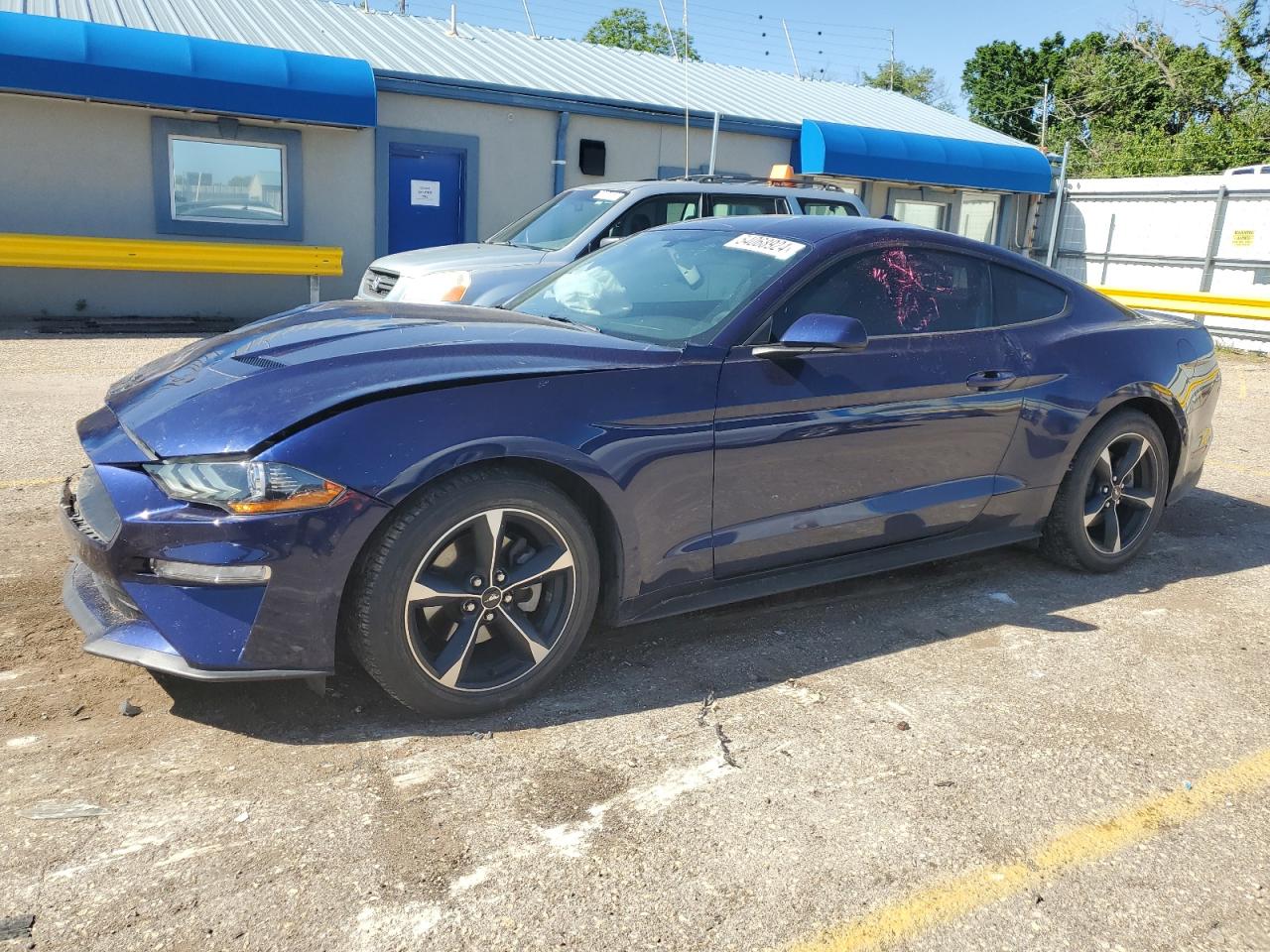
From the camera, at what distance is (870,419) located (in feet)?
12.9

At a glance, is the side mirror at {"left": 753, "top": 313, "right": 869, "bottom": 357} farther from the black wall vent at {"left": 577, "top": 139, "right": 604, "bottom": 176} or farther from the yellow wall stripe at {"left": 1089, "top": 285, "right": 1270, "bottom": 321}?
the black wall vent at {"left": 577, "top": 139, "right": 604, "bottom": 176}

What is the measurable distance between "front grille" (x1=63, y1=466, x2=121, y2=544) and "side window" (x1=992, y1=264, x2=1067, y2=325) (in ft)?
11.4

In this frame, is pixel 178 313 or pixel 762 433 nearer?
pixel 762 433

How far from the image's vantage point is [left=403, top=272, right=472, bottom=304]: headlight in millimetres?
8000

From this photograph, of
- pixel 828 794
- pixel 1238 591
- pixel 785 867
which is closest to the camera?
pixel 785 867

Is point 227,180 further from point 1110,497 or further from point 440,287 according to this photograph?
point 1110,497

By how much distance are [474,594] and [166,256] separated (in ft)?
37.7

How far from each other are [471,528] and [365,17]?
16805 millimetres

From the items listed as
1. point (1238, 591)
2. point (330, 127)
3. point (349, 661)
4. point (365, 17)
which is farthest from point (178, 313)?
point (1238, 591)

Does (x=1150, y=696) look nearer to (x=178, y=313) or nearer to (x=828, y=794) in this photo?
(x=828, y=794)

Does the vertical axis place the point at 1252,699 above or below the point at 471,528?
below

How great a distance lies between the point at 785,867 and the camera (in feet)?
8.48

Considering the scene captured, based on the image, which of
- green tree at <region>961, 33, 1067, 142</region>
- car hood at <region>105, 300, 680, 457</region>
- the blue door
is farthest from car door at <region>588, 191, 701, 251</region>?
green tree at <region>961, 33, 1067, 142</region>

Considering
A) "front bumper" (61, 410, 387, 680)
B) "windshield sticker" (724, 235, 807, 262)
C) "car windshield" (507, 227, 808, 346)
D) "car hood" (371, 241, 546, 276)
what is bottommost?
"front bumper" (61, 410, 387, 680)
